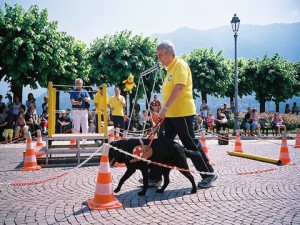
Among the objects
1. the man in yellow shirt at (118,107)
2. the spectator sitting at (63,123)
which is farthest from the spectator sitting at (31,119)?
the man in yellow shirt at (118,107)

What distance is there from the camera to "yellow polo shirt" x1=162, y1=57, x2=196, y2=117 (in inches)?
191

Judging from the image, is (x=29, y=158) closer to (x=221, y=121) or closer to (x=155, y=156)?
(x=155, y=156)

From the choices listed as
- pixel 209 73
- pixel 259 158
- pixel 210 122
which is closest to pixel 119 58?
pixel 209 73

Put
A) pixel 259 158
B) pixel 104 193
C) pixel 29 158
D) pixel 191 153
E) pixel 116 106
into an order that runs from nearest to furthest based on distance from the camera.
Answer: pixel 104 193
pixel 191 153
pixel 29 158
pixel 259 158
pixel 116 106

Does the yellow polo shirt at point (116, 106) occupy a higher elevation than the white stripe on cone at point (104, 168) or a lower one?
higher

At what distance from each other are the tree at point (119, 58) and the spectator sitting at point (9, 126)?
16293mm

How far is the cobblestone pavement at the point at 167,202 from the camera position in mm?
3656

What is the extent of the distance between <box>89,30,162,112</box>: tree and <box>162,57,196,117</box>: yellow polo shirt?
82.9 feet

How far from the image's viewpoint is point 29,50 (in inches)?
744

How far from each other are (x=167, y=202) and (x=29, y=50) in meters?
17.4

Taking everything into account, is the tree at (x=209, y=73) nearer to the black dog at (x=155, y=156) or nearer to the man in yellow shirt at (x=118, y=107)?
the man in yellow shirt at (x=118, y=107)

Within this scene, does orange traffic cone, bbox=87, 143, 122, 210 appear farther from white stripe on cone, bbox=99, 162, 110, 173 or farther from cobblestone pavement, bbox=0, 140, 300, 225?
cobblestone pavement, bbox=0, 140, 300, 225

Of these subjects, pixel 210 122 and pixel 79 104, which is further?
pixel 210 122

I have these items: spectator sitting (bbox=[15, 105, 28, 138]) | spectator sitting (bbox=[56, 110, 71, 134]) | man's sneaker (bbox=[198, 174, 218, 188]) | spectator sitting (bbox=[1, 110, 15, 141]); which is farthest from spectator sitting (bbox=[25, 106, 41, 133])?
man's sneaker (bbox=[198, 174, 218, 188])
